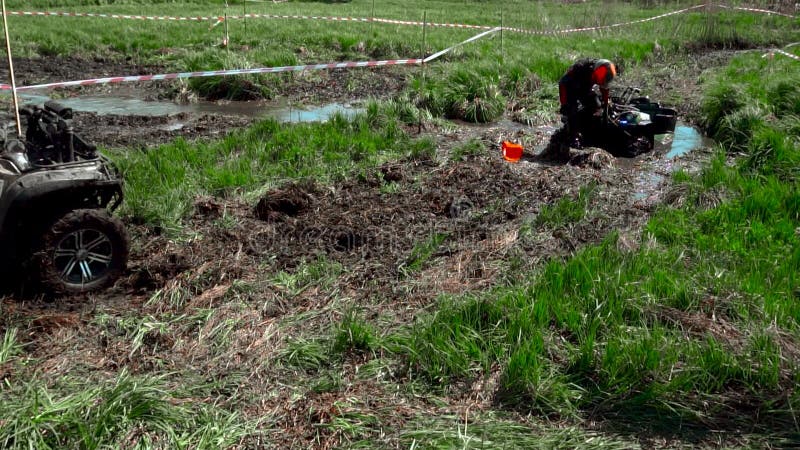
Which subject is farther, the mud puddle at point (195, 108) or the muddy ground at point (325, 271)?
the mud puddle at point (195, 108)

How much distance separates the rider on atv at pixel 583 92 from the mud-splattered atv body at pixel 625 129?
137 mm

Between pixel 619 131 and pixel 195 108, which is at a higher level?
pixel 619 131

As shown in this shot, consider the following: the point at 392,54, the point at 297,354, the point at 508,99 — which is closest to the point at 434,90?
the point at 508,99

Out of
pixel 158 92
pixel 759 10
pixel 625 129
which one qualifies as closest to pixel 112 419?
pixel 625 129

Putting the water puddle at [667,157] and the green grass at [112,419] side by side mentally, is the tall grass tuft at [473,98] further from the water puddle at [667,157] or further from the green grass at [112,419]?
the green grass at [112,419]

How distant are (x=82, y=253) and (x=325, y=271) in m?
1.75

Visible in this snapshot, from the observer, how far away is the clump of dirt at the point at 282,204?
21.5 ft

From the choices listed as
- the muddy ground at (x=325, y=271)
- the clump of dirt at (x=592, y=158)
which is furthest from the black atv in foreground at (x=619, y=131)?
the muddy ground at (x=325, y=271)

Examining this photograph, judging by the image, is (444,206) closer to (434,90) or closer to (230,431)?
(230,431)

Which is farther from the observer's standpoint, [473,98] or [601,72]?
[473,98]

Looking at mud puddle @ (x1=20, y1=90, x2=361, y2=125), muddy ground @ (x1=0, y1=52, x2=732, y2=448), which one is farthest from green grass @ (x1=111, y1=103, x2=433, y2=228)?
mud puddle @ (x1=20, y1=90, x2=361, y2=125)

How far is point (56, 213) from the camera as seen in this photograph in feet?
16.1

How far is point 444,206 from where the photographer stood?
278 inches

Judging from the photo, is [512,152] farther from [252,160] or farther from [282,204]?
[282,204]
